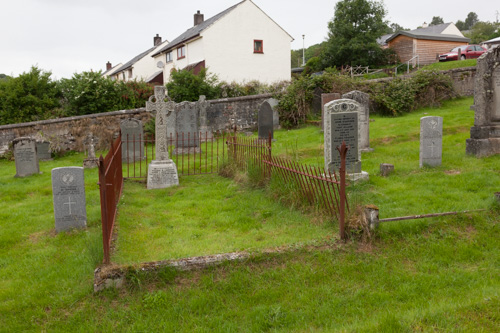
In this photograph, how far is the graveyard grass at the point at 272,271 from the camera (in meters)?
3.80

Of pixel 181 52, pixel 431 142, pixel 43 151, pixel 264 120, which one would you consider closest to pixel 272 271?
pixel 431 142

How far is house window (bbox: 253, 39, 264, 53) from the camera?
29266 millimetres

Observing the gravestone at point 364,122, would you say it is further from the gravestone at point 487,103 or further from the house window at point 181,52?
the house window at point 181,52

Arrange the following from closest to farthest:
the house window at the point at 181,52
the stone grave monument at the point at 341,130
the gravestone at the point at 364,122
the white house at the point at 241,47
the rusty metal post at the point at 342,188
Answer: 1. the rusty metal post at the point at 342,188
2. the stone grave monument at the point at 341,130
3. the gravestone at the point at 364,122
4. the white house at the point at 241,47
5. the house window at the point at 181,52

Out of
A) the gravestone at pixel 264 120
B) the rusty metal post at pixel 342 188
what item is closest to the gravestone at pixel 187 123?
the gravestone at pixel 264 120

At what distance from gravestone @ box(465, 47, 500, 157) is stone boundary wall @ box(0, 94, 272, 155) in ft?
38.4

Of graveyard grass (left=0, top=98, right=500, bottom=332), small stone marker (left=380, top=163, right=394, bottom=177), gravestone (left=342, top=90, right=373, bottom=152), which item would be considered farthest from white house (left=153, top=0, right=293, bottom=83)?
graveyard grass (left=0, top=98, right=500, bottom=332)

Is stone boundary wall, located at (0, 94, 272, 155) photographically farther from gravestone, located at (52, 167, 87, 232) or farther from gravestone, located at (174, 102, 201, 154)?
gravestone, located at (52, 167, 87, 232)

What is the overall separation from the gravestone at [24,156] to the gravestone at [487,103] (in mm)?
11863

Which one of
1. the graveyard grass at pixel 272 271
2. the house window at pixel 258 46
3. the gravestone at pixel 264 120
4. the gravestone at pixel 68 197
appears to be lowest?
the graveyard grass at pixel 272 271

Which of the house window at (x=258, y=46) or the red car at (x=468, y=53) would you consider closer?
Answer: the house window at (x=258, y=46)

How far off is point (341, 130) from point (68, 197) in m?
5.32

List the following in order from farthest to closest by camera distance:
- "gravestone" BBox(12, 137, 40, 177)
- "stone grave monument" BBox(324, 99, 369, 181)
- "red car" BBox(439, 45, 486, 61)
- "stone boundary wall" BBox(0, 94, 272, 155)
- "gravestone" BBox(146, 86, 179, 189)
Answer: "red car" BBox(439, 45, 486, 61), "stone boundary wall" BBox(0, 94, 272, 155), "gravestone" BBox(12, 137, 40, 177), "gravestone" BBox(146, 86, 179, 189), "stone grave monument" BBox(324, 99, 369, 181)

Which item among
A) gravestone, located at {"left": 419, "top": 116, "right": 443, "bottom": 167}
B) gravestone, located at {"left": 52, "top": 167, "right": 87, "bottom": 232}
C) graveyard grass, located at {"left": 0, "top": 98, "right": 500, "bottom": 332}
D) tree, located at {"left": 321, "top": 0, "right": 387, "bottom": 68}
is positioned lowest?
graveyard grass, located at {"left": 0, "top": 98, "right": 500, "bottom": 332}
